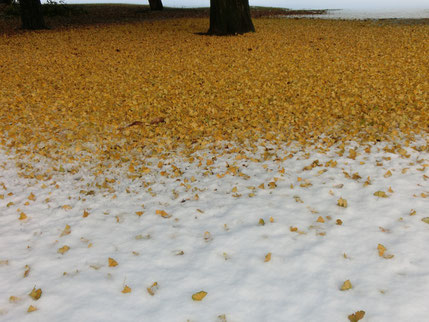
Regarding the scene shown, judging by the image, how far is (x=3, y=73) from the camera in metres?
10.1

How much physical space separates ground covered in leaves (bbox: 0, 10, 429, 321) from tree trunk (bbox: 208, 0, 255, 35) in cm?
617

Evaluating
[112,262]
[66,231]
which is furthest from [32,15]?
[112,262]

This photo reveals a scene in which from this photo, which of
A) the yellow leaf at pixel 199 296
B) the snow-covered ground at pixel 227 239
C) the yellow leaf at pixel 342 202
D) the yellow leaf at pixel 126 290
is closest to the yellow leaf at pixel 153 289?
the snow-covered ground at pixel 227 239

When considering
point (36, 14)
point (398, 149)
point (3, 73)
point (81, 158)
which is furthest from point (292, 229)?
point (36, 14)

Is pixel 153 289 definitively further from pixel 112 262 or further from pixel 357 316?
pixel 357 316

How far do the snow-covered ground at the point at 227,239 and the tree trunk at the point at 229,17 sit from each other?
1108 cm

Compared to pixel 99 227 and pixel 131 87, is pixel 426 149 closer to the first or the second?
pixel 99 227

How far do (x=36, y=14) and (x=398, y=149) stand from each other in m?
18.9

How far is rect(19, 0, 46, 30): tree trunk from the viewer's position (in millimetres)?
17422

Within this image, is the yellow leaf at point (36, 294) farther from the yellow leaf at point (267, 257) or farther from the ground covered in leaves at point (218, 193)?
the yellow leaf at point (267, 257)

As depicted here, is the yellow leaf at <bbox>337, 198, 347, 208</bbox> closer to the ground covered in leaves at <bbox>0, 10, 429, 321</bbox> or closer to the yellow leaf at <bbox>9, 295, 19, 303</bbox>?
the ground covered in leaves at <bbox>0, 10, 429, 321</bbox>

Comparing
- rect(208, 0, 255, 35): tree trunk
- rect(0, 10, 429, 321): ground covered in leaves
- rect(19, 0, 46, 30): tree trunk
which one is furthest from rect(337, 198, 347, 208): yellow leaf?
rect(19, 0, 46, 30): tree trunk

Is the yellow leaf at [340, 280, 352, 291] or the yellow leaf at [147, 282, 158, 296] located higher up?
the yellow leaf at [340, 280, 352, 291]

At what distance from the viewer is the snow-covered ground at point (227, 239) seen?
2.68 meters
